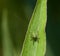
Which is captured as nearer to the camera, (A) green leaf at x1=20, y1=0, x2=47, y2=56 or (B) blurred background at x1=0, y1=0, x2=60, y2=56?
(A) green leaf at x1=20, y1=0, x2=47, y2=56

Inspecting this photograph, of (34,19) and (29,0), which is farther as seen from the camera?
(29,0)

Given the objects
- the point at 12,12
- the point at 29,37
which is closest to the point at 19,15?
the point at 12,12

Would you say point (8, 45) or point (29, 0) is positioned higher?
point (29, 0)

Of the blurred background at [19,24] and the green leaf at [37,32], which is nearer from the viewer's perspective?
the green leaf at [37,32]

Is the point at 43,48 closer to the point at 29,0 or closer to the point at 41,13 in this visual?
the point at 41,13
